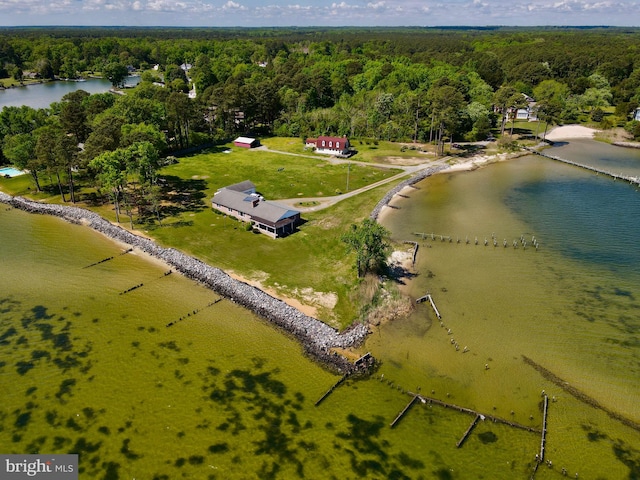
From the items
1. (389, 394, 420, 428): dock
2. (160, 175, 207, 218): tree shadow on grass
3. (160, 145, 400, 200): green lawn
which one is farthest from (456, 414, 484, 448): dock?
(160, 175, 207, 218): tree shadow on grass

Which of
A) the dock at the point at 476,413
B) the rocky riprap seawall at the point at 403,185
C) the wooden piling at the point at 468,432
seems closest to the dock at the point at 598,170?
the rocky riprap seawall at the point at 403,185

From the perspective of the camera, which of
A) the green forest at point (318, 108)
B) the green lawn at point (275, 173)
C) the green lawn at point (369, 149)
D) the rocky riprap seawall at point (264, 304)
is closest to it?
the rocky riprap seawall at point (264, 304)

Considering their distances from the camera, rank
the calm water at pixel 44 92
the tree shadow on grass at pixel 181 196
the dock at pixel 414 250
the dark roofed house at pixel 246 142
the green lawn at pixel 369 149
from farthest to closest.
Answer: the calm water at pixel 44 92 → the dark roofed house at pixel 246 142 → the green lawn at pixel 369 149 → the tree shadow on grass at pixel 181 196 → the dock at pixel 414 250

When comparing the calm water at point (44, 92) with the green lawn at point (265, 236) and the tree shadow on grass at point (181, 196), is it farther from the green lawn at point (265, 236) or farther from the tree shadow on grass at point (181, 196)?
the tree shadow on grass at point (181, 196)

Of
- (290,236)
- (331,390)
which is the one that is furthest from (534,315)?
(290,236)

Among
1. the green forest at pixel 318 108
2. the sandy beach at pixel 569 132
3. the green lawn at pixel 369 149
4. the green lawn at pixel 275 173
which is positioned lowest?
the green lawn at pixel 275 173

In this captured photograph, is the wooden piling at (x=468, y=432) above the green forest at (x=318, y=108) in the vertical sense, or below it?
below

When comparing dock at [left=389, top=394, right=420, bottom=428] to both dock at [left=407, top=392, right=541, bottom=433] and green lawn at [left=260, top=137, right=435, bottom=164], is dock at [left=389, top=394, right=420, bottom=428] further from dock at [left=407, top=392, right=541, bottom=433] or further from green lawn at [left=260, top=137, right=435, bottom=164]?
green lawn at [left=260, top=137, right=435, bottom=164]
